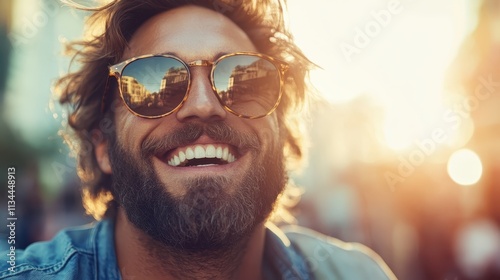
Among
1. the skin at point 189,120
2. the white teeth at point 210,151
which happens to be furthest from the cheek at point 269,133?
the white teeth at point 210,151

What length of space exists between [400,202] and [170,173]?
6990 millimetres

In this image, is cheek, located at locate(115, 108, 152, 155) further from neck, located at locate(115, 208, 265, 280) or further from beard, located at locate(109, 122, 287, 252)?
neck, located at locate(115, 208, 265, 280)

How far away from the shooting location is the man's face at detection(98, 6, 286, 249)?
172cm

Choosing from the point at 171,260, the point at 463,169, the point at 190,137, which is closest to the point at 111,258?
the point at 171,260

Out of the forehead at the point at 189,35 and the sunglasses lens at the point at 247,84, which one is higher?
the forehead at the point at 189,35

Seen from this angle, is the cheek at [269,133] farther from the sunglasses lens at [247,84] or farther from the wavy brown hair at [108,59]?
the wavy brown hair at [108,59]

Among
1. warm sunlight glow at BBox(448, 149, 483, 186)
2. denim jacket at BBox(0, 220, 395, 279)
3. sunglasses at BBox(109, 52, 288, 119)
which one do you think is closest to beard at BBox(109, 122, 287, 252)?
sunglasses at BBox(109, 52, 288, 119)

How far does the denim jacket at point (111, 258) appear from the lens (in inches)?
72.2

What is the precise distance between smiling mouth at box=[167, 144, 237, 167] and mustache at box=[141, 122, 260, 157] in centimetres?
3

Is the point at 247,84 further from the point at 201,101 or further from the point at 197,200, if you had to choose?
the point at 197,200

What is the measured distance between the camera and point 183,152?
1.78 m

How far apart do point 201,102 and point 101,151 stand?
827 mm

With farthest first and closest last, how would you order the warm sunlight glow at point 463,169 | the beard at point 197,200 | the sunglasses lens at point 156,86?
the warm sunlight glow at point 463,169 < the sunglasses lens at point 156,86 < the beard at point 197,200

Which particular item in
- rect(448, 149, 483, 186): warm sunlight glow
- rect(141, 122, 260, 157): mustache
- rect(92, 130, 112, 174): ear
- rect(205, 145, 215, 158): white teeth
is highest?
rect(141, 122, 260, 157): mustache
